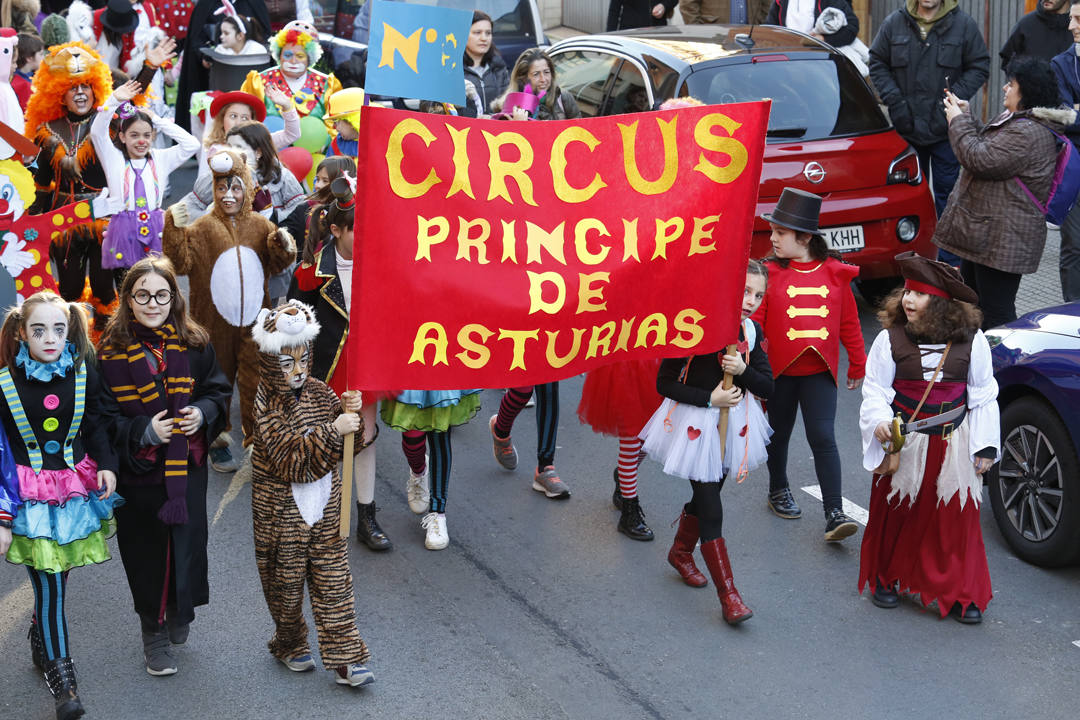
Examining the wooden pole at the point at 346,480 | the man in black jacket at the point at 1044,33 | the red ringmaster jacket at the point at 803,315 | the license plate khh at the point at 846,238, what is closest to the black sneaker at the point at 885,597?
the red ringmaster jacket at the point at 803,315

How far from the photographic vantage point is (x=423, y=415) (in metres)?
6.54

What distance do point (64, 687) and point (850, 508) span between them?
385 centimetres

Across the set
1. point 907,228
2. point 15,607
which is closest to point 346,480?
point 15,607

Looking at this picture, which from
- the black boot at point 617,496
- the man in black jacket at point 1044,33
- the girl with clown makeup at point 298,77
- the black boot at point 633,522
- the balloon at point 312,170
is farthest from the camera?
the man in black jacket at point 1044,33

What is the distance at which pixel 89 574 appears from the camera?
21.1 feet

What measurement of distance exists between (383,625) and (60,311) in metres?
1.86

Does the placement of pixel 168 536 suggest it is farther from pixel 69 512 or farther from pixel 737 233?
pixel 737 233

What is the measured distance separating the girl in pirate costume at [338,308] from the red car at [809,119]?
11.9ft

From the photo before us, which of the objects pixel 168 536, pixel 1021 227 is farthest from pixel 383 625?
pixel 1021 227

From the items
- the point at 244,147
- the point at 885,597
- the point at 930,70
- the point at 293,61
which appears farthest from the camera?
the point at 930,70

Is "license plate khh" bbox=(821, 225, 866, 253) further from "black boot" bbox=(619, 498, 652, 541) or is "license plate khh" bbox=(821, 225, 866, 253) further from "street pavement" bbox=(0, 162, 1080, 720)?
"black boot" bbox=(619, 498, 652, 541)

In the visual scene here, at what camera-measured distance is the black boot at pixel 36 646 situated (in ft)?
17.3

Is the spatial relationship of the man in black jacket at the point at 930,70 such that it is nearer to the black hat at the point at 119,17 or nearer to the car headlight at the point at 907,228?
the car headlight at the point at 907,228

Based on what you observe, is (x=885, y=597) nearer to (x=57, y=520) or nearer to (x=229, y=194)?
(x=57, y=520)
